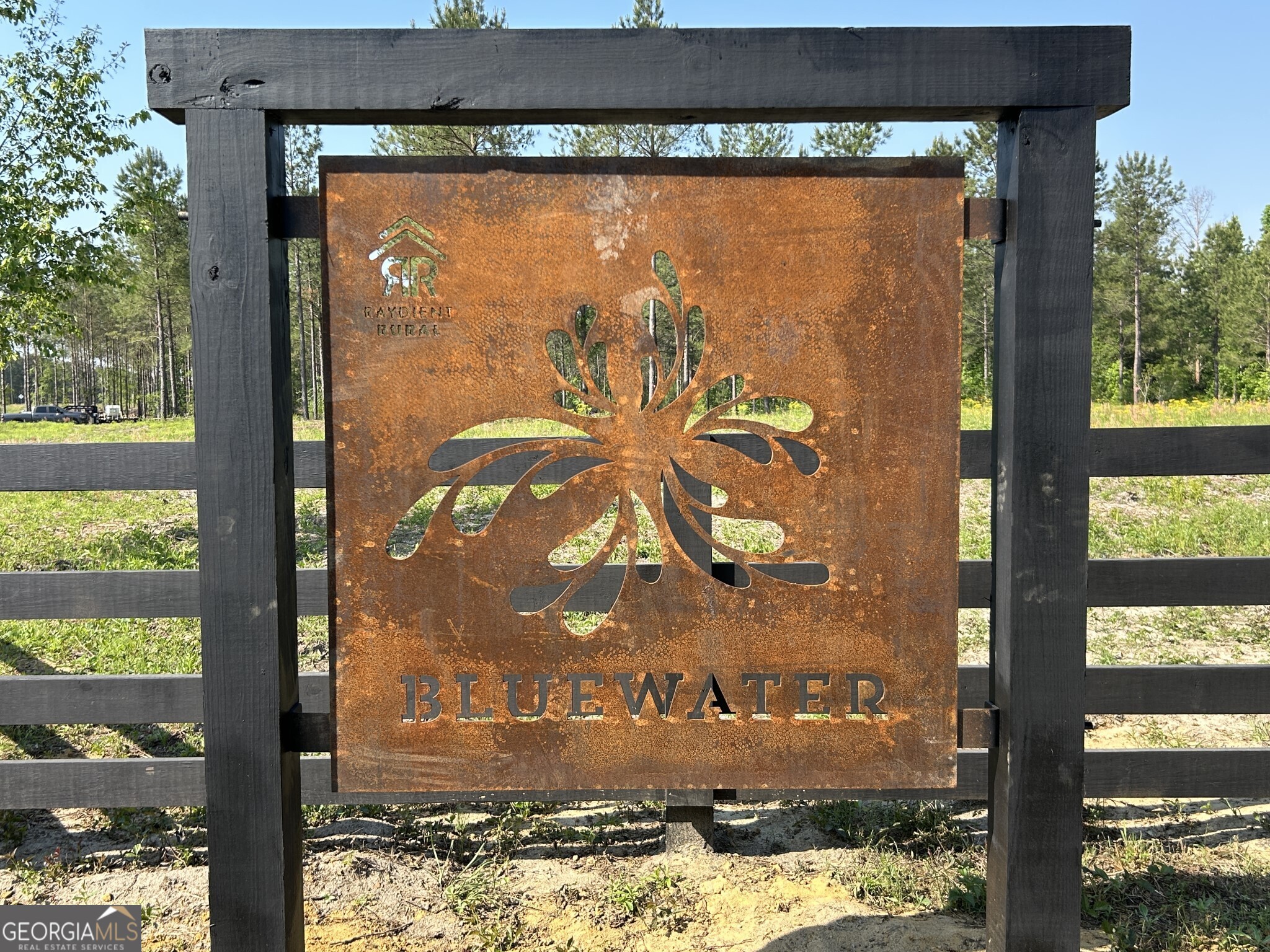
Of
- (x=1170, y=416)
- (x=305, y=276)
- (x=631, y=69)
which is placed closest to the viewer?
(x=631, y=69)

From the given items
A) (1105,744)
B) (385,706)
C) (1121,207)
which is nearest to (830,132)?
(1121,207)

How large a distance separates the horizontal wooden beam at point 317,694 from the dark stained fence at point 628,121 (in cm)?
101

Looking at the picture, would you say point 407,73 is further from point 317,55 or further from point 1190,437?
point 1190,437

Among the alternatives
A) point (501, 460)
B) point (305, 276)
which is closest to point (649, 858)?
point (501, 460)

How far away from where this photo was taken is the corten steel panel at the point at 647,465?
192 cm

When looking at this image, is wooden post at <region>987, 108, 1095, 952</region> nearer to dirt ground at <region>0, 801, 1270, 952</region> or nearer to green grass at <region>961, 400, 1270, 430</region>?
dirt ground at <region>0, 801, 1270, 952</region>

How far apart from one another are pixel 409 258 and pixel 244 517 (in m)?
0.71

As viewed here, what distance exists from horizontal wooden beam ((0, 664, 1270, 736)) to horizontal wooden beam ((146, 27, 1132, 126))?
1942 millimetres

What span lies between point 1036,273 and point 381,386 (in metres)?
1.54

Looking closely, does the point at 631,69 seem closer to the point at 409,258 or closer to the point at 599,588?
the point at 409,258

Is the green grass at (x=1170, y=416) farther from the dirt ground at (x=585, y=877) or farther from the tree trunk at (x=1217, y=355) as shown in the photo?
the tree trunk at (x=1217, y=355)

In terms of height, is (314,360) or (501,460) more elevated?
(314,360)

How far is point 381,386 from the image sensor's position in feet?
6.36

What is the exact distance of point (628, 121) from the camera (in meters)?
2.00
